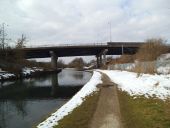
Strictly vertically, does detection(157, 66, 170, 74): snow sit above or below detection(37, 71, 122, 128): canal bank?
above

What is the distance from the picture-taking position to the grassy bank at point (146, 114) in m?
10.6

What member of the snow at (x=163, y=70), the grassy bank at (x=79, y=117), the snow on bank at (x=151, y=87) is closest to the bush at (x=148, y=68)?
the snow at (x=163, y=70)

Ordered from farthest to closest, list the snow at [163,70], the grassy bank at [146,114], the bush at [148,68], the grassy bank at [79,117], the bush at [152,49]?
the bush at [152,49] < the bush at [148,68] < the snow at [163,70] < the grassy bank at [79,117] < the grassy bank at [146,114]

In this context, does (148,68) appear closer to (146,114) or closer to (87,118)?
(146,114)

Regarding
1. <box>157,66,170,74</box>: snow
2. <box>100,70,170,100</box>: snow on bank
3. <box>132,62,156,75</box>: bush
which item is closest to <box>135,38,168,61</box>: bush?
<box>132,62,156,75</box>: bush

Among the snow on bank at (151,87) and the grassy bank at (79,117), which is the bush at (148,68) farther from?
the grassy bank at (79,117)

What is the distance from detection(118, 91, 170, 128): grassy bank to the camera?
10.6 meters

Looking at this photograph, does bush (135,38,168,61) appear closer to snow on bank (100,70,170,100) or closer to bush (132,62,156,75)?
bush (132,62,156,75)

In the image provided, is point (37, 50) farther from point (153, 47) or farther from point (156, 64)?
point (156, 64)

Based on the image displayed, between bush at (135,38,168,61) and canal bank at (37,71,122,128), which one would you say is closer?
canal bank at (37,71,122,128)

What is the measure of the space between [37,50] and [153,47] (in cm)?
4728

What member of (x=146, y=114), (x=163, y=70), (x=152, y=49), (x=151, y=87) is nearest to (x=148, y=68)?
(x=163, y=70)

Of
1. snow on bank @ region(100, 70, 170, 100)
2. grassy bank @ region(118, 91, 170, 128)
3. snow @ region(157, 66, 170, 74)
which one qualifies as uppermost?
snow @ region(157, 66, 170, 74)

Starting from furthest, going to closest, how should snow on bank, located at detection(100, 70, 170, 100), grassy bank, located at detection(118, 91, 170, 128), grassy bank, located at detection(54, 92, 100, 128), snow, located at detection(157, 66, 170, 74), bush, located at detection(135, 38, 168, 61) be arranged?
1. bush, located at detection(135, 38, 168, 61)
2. snow, located at detection(157, 66, 170, 74)
3. snow on bank, located at detection(100, 70, 170, 100)
4. grassy bank, located at detection(54, 92, 100, 128)
5. grassy bank, located at detection(118, 91, 170, 128)
